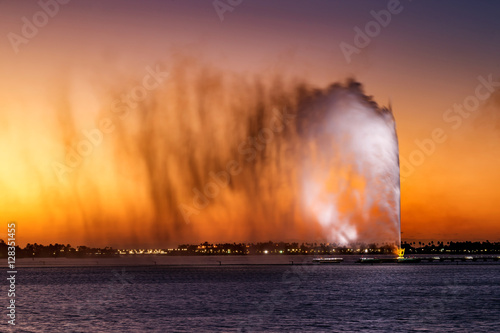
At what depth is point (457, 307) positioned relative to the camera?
87.1 m

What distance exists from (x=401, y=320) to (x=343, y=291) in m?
45.8

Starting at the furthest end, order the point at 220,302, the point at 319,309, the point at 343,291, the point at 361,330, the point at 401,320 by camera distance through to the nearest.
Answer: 1. the point at 343,291
2. the point at 220,302
3. the point at 319,309
4. the point at 401,320
5. the point at 361,330

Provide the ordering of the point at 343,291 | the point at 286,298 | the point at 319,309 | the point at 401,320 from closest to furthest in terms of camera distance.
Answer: the point at 401,320 → the point at 319,309 → the point at 286,298 → the point at 343,291

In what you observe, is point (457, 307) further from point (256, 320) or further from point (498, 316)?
point (256, 320)

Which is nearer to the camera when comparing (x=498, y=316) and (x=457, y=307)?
(x=498, y=316)

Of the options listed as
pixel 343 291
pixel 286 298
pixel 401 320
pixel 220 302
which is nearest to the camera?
pixel 401 320

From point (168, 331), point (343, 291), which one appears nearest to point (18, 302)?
point (168, 331)

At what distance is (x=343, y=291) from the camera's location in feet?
389

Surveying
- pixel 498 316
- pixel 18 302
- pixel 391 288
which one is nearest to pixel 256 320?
pixel 498 316

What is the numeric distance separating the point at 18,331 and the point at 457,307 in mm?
55258

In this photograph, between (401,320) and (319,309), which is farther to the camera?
(319,309)

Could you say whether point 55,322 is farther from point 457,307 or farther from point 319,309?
point 457,307

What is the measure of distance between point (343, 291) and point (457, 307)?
33.5 meters

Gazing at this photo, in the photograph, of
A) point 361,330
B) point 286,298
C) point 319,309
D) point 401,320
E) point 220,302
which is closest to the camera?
point 361,330
